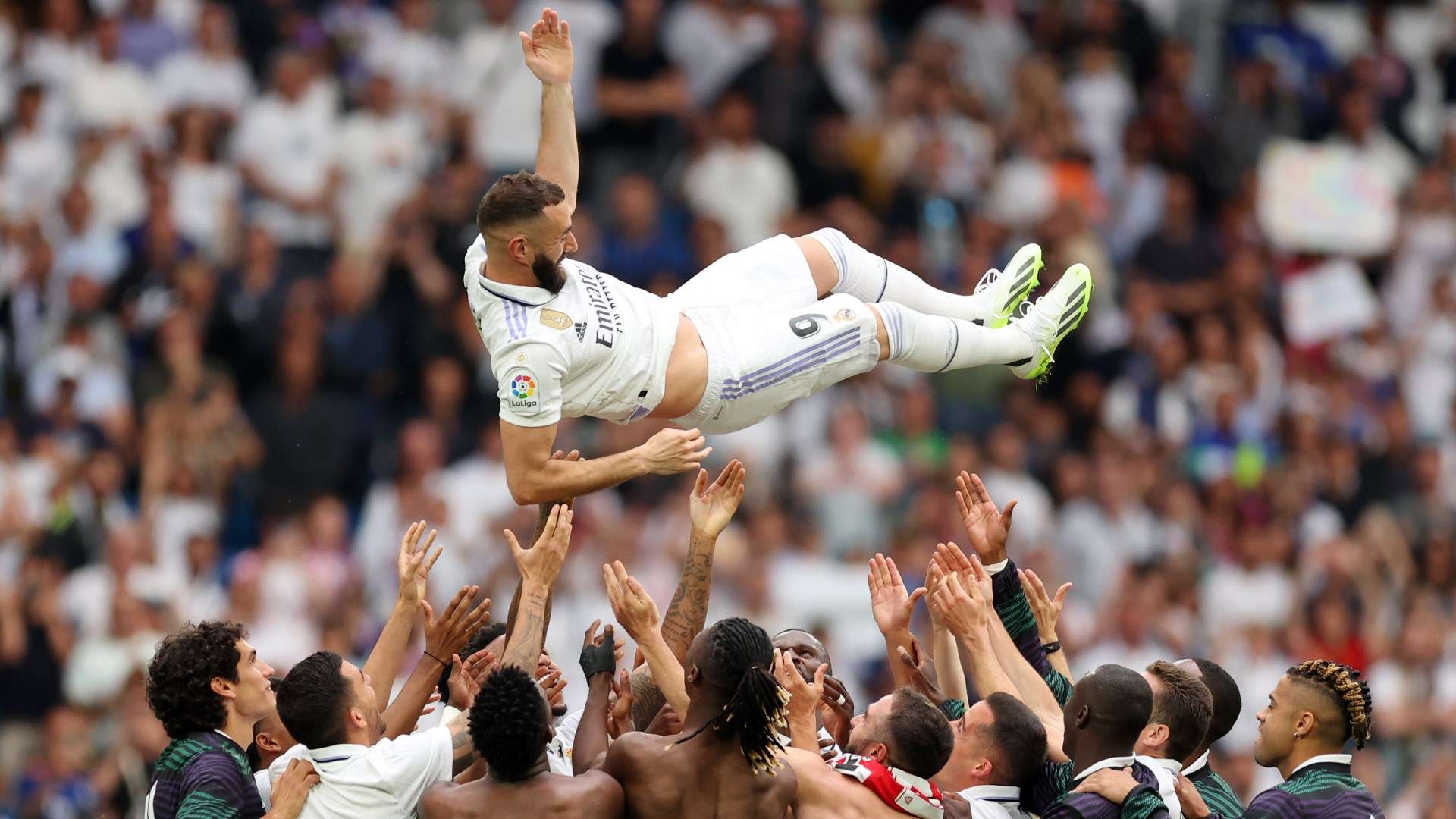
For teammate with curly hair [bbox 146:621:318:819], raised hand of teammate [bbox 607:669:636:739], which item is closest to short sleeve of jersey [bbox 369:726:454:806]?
teammate with curly hair [bbox 146:621:318:819]

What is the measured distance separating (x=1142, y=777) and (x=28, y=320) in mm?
10014

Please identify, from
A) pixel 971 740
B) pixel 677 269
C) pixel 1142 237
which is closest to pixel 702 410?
pixel 971 740

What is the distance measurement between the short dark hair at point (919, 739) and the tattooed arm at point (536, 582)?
1.33m

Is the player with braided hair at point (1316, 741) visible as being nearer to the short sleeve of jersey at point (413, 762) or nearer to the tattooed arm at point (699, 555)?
the tattooed arm at point (699, 555)

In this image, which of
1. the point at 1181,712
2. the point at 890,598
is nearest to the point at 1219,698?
the point at 1181,712

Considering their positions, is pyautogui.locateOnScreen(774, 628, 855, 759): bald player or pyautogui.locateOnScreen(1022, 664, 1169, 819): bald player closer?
pyautogui.locateOnScreen(1022, 664, 1169, 819): bald player

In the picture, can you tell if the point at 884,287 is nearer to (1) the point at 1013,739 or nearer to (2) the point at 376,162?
(1) the point at 1013,739

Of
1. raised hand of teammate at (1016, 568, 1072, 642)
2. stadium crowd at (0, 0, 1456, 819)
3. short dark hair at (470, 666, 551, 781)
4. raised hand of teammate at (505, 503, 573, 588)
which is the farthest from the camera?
stadium crowd at (0, 0, 1456, 819)

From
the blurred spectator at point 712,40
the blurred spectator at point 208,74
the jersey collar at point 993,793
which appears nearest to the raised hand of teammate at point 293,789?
the jersey collar at point 993,793

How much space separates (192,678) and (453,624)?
1008 millimetres

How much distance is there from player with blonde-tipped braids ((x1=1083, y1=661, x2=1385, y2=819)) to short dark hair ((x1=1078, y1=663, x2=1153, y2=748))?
1.86 feet

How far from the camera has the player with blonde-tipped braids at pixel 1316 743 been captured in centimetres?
802

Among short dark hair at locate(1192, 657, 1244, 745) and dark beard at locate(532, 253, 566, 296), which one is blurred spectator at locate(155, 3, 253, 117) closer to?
dark beard at locate(532, 253, 566, 296)

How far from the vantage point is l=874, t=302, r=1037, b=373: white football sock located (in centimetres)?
887
